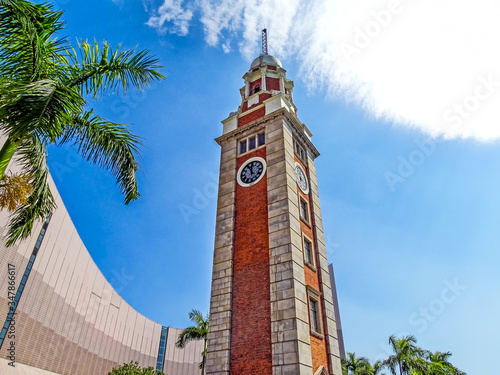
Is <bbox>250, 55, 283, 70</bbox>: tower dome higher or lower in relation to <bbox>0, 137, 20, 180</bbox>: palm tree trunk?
higher

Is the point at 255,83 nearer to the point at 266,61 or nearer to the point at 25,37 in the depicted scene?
the point at 266,61

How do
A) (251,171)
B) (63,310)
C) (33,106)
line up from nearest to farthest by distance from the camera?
(33,106), (251,171), (63,310)

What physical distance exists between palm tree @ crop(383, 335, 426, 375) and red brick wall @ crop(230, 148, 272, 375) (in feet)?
73.2

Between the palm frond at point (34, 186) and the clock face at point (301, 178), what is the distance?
13.8m

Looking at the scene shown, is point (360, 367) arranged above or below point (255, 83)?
below

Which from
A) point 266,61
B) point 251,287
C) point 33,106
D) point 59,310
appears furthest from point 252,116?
point 59,310

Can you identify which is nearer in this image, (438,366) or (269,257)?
(269,257)

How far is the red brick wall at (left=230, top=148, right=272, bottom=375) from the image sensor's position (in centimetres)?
1429

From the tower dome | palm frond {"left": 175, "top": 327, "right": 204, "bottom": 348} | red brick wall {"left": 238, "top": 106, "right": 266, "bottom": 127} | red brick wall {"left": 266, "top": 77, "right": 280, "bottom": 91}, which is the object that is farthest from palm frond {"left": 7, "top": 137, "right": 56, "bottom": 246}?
the tower dome

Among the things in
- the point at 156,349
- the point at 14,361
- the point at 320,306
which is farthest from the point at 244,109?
the point at 156,349

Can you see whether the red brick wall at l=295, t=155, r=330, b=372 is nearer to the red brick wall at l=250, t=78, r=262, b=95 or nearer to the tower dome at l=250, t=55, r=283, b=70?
the red brick wall at l=250, t=78, r=262, b=95

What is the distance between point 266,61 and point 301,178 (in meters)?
11.2

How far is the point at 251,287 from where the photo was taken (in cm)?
1602

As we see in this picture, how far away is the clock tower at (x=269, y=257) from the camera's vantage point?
14266mm
